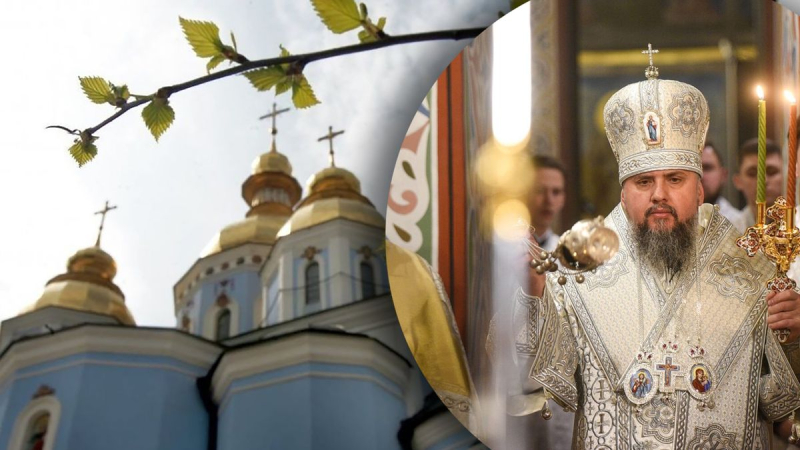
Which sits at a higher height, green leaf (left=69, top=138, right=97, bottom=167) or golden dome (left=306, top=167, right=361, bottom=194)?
golden dome (left=306, top=167, right=361, bottom=194)

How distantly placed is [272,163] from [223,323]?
1434 mm

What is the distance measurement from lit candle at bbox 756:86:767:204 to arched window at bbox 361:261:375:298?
1.15 m

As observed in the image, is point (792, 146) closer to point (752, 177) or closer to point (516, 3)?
point (752, 177)

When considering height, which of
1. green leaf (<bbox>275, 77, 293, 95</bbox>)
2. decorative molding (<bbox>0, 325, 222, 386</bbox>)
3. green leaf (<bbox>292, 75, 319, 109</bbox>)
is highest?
decorative molding (<bbox>0, 325, 222, 386</bbox>)

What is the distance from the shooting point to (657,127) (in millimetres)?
3025

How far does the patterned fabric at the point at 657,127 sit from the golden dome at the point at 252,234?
2.11 metres

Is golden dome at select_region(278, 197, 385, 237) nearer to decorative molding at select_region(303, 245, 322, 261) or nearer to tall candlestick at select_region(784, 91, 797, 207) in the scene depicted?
decorative molding at select_region(303, 245, 322, 261)

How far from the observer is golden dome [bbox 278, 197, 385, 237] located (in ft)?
12.4

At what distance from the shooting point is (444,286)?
3.24 m

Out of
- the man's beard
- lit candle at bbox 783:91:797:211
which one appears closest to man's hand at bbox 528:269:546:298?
the man's beard

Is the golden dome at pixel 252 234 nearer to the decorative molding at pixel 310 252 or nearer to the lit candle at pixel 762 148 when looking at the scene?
the decorative molding at pixel 310 252

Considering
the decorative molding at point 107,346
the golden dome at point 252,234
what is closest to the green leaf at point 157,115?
the decorative molding at point 107,346

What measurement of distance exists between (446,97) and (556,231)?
0.49 meters

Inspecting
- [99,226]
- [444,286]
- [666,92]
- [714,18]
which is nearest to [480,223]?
[444,286]
